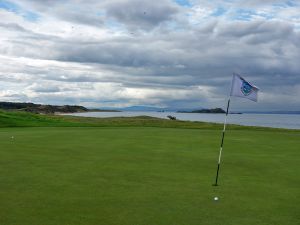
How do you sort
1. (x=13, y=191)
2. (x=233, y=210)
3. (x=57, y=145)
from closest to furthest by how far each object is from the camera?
(x=233, y=210), (x=13, y=191), (x=57, y=145)

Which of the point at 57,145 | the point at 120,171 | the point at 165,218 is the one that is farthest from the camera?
the point at 57,145

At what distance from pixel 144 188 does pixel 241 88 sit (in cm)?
377

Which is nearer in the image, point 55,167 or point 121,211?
point 121,211

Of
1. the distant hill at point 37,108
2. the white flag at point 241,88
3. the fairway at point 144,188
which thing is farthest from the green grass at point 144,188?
the distant hill at point 37,108

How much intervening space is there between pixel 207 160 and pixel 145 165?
287 cm

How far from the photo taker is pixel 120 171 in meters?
12.3

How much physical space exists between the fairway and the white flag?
234 centimetres

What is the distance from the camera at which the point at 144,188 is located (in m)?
9.90

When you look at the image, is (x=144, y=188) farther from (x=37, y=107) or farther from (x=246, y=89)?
(x=37, y=107)

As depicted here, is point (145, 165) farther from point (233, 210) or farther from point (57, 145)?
point (57, 145)

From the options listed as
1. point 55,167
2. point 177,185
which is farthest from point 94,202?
point 55,167

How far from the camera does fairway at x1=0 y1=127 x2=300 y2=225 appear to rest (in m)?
7.56

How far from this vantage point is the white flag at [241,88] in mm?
11125

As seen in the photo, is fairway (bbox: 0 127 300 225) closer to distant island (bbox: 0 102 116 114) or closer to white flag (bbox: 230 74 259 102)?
white flag (bbox: 230 74 259 102)
